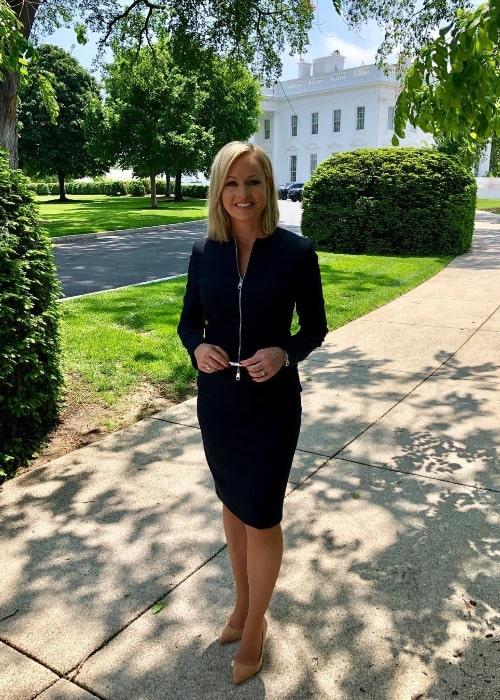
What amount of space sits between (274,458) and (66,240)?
1747cm

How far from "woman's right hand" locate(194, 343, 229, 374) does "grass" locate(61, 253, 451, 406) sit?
9.18 ft

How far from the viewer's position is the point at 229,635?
8.04 feet

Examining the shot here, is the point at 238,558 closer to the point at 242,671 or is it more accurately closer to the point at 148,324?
the point at 242,671

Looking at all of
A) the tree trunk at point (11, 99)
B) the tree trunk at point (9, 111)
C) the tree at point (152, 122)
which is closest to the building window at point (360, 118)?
the tree at point (152, 122)

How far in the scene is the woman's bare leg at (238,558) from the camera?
237 centimetres

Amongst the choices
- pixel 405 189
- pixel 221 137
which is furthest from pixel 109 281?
pixel 221 137

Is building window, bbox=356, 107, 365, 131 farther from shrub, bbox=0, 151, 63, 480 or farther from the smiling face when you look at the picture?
the smiling face

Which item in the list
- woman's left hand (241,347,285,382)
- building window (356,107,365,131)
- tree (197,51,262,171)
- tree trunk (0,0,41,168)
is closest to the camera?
woman's left hand (241,347,285,382)

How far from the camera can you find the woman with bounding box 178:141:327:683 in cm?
213

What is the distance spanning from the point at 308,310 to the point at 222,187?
0.55 m

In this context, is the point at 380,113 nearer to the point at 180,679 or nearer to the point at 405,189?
the point at 405,189

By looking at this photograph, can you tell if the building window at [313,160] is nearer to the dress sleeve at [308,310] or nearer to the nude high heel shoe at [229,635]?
the dress sleeve at [308,310]

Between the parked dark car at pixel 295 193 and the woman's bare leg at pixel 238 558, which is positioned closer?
the woman's bare leg at pixel 238 558

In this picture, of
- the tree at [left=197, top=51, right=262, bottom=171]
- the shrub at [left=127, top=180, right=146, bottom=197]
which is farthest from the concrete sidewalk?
the shrub at [left=127, top=180, right=146, bottom=197]
